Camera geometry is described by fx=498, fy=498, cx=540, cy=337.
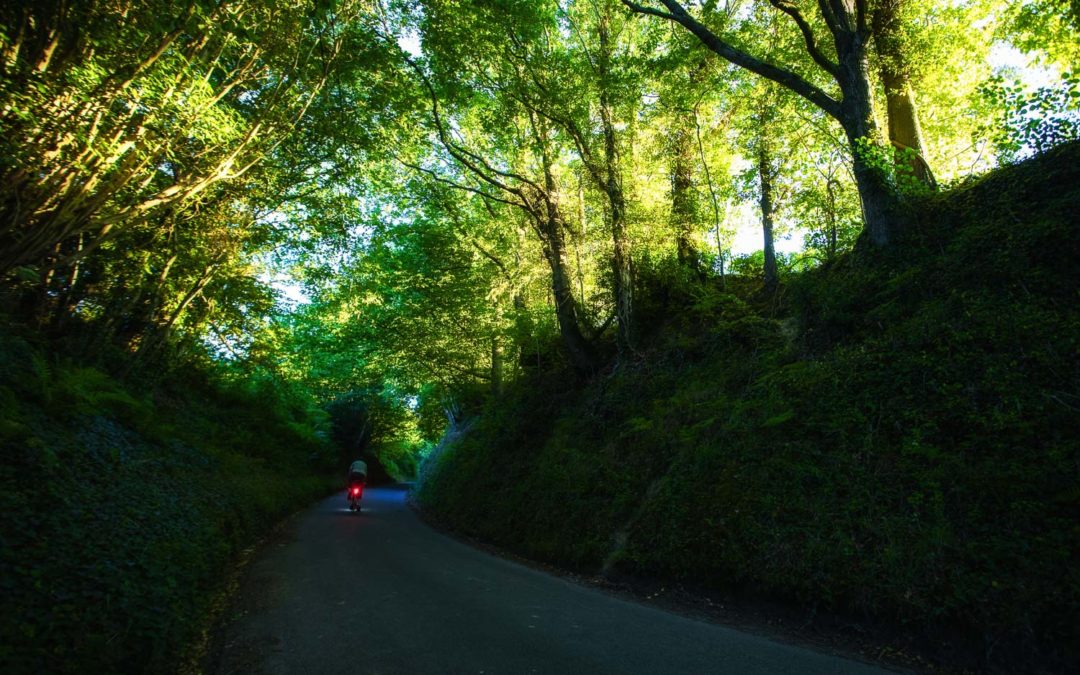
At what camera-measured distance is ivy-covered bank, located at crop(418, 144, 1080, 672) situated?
4.38 meters

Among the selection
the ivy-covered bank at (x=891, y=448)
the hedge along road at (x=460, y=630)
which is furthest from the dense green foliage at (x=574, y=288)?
the hedge along road at (x=460, y=630)

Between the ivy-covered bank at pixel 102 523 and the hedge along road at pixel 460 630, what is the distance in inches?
28.7

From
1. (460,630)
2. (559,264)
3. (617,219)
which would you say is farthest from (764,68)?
(460,630)

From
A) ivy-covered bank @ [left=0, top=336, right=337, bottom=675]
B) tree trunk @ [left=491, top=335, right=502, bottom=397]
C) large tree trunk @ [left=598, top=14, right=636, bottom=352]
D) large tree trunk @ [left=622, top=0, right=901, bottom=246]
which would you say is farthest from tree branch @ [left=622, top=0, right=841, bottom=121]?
tree trunk @ [left=491, top=335, right=502, bottom=397]

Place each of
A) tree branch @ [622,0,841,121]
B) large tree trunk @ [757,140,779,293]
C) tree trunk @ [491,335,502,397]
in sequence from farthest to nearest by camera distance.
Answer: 1. tree trunk @ [491,335,502,397]
2. large tree trunk @ [757,140,779,293]
3. tree branch @ [622,0,841,121]

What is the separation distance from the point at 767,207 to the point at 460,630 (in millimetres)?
11106

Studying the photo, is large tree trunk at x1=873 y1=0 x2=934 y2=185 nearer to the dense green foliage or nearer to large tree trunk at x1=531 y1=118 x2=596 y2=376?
the dense green foliage

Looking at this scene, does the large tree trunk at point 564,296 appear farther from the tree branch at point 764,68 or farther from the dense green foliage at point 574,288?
the tree branch at point 764,68

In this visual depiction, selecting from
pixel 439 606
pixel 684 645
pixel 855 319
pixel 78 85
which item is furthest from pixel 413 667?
pixel 855 319

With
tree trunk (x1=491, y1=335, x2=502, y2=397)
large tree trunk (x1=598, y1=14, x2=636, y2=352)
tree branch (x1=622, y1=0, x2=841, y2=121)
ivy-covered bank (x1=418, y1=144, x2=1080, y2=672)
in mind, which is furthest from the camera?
tree trunk (x1=491, y1=335, x2=502, y2=397)

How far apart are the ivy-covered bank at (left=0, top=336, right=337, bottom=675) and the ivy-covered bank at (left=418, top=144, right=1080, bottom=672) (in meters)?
5.57

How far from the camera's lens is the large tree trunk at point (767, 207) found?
469 inches

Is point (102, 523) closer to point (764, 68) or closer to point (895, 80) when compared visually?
point (764, 68)

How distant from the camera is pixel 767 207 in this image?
11.9m
